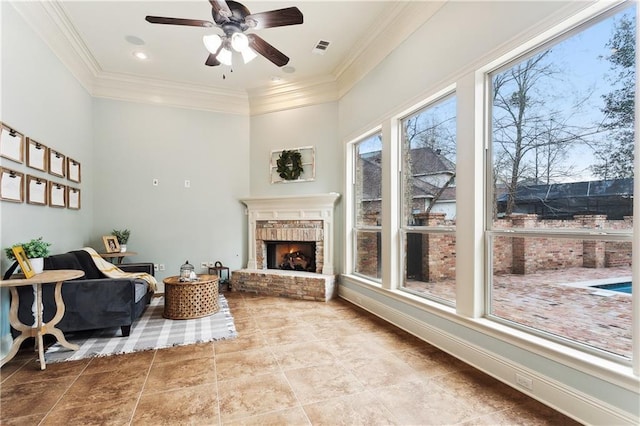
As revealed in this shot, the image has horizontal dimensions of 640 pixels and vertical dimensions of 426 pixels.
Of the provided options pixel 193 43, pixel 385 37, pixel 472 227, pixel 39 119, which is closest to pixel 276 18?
pixel 385 37

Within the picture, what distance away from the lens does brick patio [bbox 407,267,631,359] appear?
1.91 metres

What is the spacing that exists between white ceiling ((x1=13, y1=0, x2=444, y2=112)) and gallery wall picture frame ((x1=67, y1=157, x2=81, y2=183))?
1330mm

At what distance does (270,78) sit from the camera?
541 centimetres

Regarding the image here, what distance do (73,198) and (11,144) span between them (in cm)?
165

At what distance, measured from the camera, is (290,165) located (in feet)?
18.8

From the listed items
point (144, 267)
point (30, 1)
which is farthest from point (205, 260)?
point (30, 1)

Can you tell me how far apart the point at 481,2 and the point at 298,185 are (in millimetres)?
3737

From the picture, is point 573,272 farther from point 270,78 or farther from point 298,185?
point 270,78

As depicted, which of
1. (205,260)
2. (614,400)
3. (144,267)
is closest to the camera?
(614,400)

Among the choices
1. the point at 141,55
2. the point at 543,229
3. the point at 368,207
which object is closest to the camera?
the point at 543,229

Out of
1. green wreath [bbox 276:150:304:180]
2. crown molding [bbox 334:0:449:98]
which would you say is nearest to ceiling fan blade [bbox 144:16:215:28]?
crown molding [bbox 334:0:449:98]

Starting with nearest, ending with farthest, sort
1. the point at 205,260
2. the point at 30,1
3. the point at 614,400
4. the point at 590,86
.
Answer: the point at 614,400, the point at 590,86, the point at 30,1, the point at 205,260

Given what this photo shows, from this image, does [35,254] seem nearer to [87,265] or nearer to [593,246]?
[87,265]

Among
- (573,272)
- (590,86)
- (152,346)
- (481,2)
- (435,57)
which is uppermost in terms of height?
(481,2)
